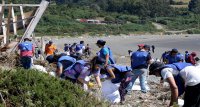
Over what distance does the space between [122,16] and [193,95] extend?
117 metres

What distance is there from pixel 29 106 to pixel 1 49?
758cm

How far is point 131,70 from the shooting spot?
10672 mm

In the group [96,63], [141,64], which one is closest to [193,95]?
[96,63]

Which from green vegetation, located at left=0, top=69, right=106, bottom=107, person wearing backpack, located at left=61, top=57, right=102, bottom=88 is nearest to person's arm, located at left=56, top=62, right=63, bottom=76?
person wearing backpack, located at left=61, top=57, right=102, bottom=88

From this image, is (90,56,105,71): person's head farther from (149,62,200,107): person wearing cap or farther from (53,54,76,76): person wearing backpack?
(149,62,200,107): person wearing cap

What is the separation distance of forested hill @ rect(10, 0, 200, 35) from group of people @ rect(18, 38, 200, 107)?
68805 millimetres

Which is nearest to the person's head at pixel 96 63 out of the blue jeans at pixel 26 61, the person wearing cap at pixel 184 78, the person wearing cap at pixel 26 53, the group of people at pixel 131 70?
the group of people at pixel 131 70

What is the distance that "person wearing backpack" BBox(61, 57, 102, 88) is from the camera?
30.5ft

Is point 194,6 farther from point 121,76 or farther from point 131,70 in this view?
point 121,76

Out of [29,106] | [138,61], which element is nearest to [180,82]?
[29,106]

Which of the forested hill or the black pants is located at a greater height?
the black pants

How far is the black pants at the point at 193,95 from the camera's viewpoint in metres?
7.26

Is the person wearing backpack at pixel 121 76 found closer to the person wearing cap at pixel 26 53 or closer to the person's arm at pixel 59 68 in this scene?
the person's arm at pixel 59 68

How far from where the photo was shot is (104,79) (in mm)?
9992
